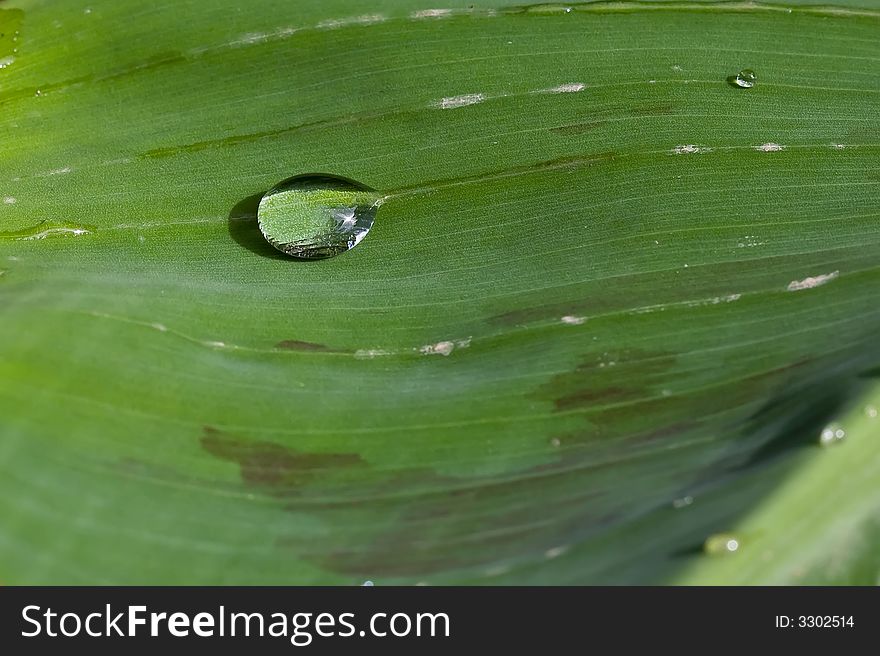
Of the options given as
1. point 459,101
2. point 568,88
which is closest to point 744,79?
point 568,88

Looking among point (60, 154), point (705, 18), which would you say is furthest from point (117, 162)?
point (705, 18)

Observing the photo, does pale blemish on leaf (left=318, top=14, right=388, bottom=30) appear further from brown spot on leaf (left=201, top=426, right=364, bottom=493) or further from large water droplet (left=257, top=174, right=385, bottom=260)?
brown spot on leaf (left=201, top=426, right=364, bottom=493)

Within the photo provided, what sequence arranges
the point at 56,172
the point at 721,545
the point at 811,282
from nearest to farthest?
the point at 721,545 < the point at 811,282 < the point at 56,172

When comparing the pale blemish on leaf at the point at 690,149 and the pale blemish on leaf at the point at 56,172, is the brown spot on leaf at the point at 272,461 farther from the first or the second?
the pale blemish on leaf at the point at 690,149

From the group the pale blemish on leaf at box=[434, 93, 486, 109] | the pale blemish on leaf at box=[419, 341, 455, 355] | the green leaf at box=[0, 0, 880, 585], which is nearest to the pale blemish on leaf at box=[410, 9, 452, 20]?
the green leaf at box=[0, 0, 880, 585]

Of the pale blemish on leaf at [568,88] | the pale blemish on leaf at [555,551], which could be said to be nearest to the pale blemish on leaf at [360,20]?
the pale blemish on leaf at [568,88]

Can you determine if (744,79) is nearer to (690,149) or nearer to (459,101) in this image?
(690,149)

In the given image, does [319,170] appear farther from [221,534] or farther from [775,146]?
[775,146]
